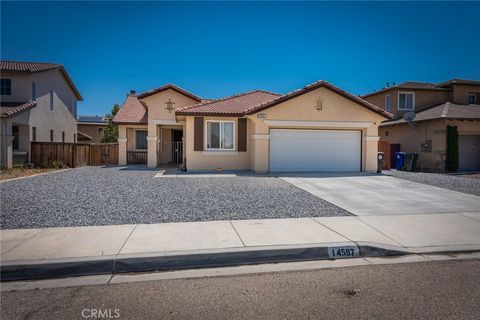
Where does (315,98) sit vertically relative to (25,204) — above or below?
above

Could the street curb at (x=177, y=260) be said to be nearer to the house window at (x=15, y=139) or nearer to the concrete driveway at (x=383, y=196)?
the concrete driveway at (x=383, y=196)

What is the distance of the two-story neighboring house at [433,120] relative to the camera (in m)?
20.4

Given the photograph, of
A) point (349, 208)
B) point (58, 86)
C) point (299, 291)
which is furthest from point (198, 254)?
point (58, 86)

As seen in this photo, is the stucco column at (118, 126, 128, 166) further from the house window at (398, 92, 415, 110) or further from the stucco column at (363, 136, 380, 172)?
the house window at (398, 92, 415, 110)

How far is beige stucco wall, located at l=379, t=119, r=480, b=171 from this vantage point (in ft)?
66.0

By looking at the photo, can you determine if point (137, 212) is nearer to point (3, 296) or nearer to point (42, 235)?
point (42, 235)

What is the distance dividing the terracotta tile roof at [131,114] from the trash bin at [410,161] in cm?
1867

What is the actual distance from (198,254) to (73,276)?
1.84m

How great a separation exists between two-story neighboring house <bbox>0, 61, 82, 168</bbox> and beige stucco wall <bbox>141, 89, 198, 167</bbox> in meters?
8.11

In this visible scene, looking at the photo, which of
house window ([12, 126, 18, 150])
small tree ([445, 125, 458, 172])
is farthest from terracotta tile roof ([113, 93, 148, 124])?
small tree ([445, 125, 458, 172])

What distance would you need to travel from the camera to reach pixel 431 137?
21.1 m

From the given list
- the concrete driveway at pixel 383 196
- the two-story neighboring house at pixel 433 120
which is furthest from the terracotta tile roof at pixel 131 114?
the two-story neighboring house at pixel 433 120

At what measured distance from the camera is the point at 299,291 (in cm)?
399

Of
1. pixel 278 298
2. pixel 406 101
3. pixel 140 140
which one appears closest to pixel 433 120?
pixel 406 101
